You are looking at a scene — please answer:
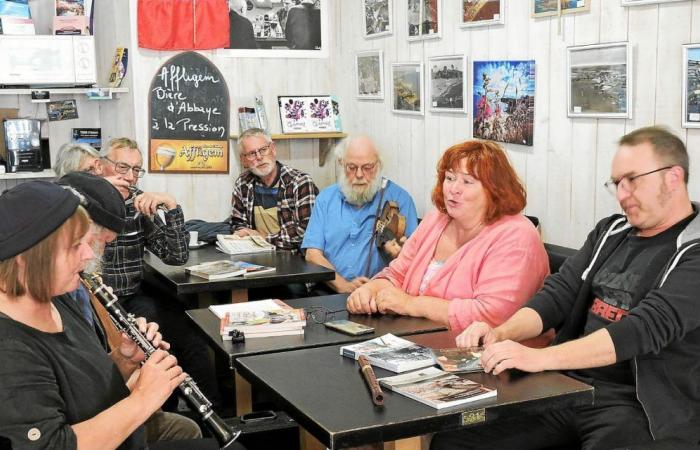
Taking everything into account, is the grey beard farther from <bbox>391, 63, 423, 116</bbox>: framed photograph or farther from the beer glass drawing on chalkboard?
the beer glass drawing on chalkboard

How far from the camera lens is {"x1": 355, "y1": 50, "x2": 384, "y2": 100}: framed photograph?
5.23 meters

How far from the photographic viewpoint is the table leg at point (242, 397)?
3396 millimetres

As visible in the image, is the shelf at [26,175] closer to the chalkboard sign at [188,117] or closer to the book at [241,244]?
the chalkboard sign at [188,117]

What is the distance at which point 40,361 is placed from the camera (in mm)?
1912

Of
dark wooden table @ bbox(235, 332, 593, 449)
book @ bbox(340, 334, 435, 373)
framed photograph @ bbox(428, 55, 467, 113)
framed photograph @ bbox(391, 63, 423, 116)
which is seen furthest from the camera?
framed photograph @ bbox(391, 63, 423, 116)

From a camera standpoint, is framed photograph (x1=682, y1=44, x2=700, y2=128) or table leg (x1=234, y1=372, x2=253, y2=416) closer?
framed photograph (x1=682, y1=44, x2=700, y2=128)

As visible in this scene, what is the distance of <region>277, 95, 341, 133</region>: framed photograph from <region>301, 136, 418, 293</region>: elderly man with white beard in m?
1.18

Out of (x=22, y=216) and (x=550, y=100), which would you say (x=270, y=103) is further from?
(x=22, y=216)

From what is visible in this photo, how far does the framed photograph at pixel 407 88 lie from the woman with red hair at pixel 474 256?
146 cm

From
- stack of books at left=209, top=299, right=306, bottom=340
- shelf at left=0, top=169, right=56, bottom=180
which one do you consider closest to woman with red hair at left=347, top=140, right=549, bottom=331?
stack of books at left=209, top=299, right=306, bottom=340

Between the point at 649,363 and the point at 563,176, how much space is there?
4.38 feet

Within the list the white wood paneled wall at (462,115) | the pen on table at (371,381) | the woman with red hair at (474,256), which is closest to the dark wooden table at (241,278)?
the woman with red hair at (474,256)

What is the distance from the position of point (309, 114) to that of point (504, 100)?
198cm

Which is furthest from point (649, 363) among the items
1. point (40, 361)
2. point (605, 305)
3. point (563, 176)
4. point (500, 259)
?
point (40, 361)
